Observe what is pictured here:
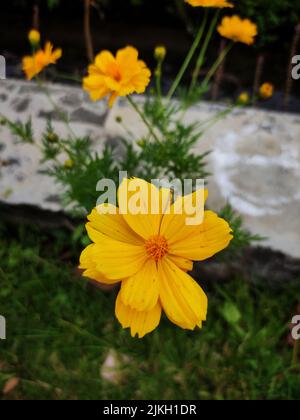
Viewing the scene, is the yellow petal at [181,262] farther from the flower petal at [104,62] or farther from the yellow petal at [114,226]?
the flower petal at [104,62]

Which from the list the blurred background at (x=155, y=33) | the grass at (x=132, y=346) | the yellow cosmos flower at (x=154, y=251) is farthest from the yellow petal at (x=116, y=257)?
the blurred background at (x=155, y=33)

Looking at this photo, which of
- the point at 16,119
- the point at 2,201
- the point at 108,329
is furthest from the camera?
the point at 16,119

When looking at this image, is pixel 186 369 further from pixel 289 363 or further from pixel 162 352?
pixel 289 363

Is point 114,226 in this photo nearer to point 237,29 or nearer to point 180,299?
point 180,299

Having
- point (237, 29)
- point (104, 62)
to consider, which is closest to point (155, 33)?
point (237, 29)

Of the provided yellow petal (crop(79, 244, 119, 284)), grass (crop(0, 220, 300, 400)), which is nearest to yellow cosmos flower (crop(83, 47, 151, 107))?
yellow petal (crop(79, 244, 119, 284))

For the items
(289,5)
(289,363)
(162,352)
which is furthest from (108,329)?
(289,5)
